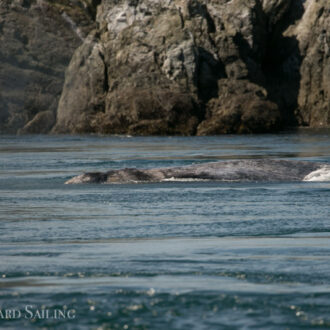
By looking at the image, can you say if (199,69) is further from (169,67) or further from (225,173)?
(225,173)

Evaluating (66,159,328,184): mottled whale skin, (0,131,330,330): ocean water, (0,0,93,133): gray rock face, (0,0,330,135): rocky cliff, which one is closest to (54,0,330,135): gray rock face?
(0,0,330,135): rocky cliff

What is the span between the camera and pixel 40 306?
6.95 m

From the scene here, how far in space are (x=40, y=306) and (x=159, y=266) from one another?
1764mm

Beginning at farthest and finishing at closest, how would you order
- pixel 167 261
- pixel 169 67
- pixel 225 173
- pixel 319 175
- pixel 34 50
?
pixel 34 50 → pixel 169 67 → pixel 225 173 → pixel 319 175 → pixel 167 261

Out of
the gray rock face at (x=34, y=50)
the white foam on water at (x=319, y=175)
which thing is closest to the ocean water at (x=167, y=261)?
the white foam on water at (x=319, y=175)

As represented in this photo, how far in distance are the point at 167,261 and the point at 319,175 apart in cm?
1034

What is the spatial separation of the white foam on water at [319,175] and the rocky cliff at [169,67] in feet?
162

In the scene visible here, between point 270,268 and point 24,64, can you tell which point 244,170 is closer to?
point 270,268

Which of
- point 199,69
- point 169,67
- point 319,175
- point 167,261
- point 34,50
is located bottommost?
point 319,175

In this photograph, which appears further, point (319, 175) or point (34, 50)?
point (34, 50)

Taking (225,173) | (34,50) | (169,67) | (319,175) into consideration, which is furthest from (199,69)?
(319,175)

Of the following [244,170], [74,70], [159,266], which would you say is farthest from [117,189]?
[74,70]

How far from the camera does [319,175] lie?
18.5 metres

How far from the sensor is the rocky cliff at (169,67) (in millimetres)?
72625
